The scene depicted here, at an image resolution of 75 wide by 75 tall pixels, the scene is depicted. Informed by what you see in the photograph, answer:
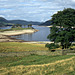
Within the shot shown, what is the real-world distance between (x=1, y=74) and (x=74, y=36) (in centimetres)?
2538

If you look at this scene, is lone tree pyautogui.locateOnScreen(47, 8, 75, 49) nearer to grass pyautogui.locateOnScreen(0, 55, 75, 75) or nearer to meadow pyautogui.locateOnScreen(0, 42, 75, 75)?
meadow pyautogui.locateOnScreen(0, 42, 75, 75)

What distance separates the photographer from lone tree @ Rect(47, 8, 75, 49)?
34.1 m

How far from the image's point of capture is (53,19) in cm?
3806

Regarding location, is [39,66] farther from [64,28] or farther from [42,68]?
[64,28]

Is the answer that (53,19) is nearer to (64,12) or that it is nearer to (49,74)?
(64,12)

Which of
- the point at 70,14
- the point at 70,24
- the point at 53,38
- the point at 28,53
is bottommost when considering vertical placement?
the point at 28,53

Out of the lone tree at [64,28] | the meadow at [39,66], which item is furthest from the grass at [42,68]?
the lone tree at [64,28]

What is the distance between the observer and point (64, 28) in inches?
1452

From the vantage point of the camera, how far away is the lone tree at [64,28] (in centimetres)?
3412

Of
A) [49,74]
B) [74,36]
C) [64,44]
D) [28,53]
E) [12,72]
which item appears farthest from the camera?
[64,44]

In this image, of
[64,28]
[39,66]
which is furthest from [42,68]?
[64,28]

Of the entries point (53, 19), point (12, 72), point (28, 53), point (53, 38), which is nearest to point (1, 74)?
point (12, 72)

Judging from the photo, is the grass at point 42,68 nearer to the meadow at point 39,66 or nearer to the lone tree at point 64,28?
the meadow at point 39,66

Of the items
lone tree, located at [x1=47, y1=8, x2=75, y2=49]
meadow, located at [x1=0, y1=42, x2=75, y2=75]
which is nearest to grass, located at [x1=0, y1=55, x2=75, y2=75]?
meadow, located at [x1=0, y1=42, x2=75, y2=75]
